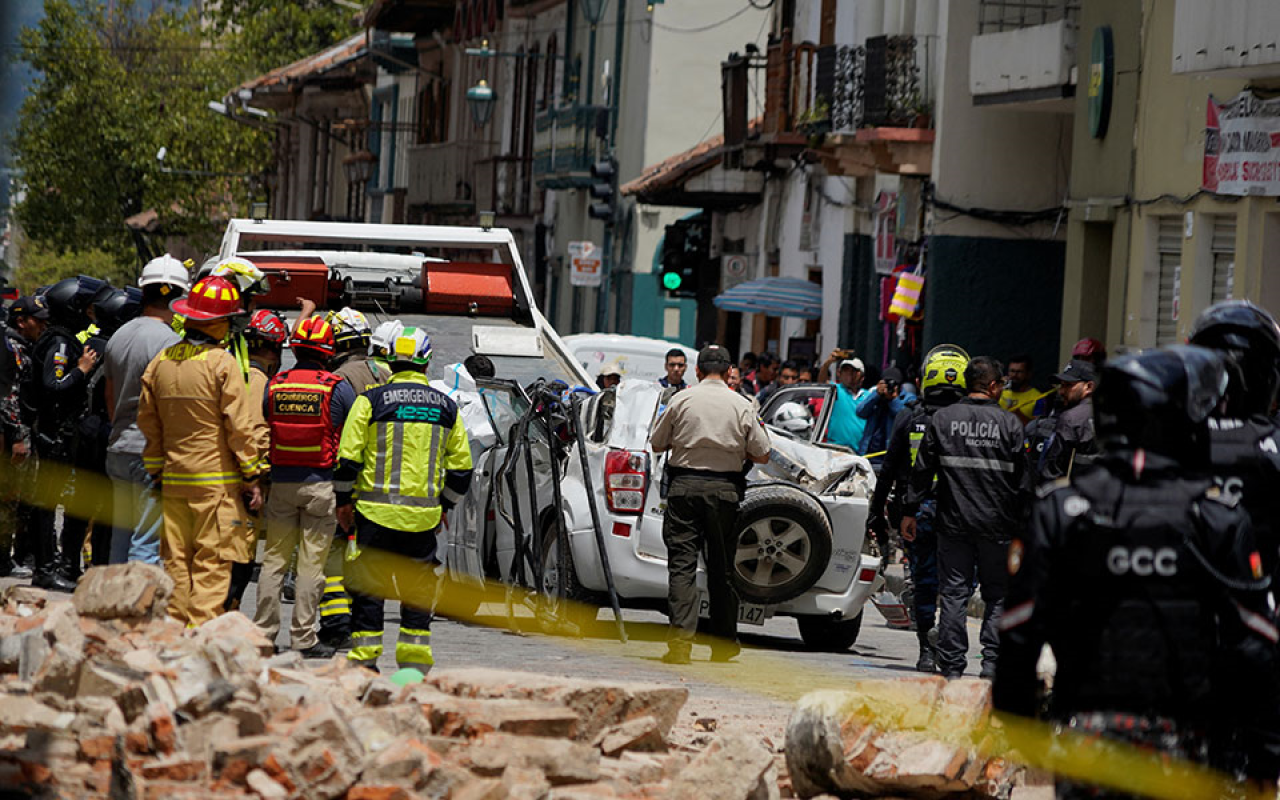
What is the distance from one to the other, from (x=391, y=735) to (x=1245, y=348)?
297cm

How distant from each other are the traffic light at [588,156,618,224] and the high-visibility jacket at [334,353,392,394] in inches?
1239

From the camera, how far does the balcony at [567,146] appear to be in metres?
44.7

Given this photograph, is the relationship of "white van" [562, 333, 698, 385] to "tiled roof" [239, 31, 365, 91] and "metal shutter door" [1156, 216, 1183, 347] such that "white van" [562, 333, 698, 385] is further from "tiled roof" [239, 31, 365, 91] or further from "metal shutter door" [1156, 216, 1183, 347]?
"tiled roof" [239, 31, 365, 91]

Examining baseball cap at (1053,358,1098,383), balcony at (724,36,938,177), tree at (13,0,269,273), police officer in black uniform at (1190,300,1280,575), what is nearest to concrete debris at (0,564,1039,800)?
police officer in black uniform at (1190,300,1280,575)

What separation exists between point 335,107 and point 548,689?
6281 centimetres

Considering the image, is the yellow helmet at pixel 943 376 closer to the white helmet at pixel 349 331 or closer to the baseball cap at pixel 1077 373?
the baseball cap at pixel 1077 373

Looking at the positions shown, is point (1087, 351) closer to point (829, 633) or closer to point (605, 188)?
point (829, 633)

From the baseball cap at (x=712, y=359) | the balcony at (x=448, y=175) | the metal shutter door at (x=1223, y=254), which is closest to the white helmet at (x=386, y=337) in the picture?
the baseball cap at (x=712, y=359)

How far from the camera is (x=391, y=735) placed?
732 cm

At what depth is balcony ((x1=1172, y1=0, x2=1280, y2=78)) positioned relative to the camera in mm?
17203

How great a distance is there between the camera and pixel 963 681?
29.0ft

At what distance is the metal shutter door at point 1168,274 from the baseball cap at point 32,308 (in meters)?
9.75

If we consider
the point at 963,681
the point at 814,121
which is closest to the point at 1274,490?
the point at 963,681

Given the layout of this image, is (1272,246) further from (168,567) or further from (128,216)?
(128,216)
